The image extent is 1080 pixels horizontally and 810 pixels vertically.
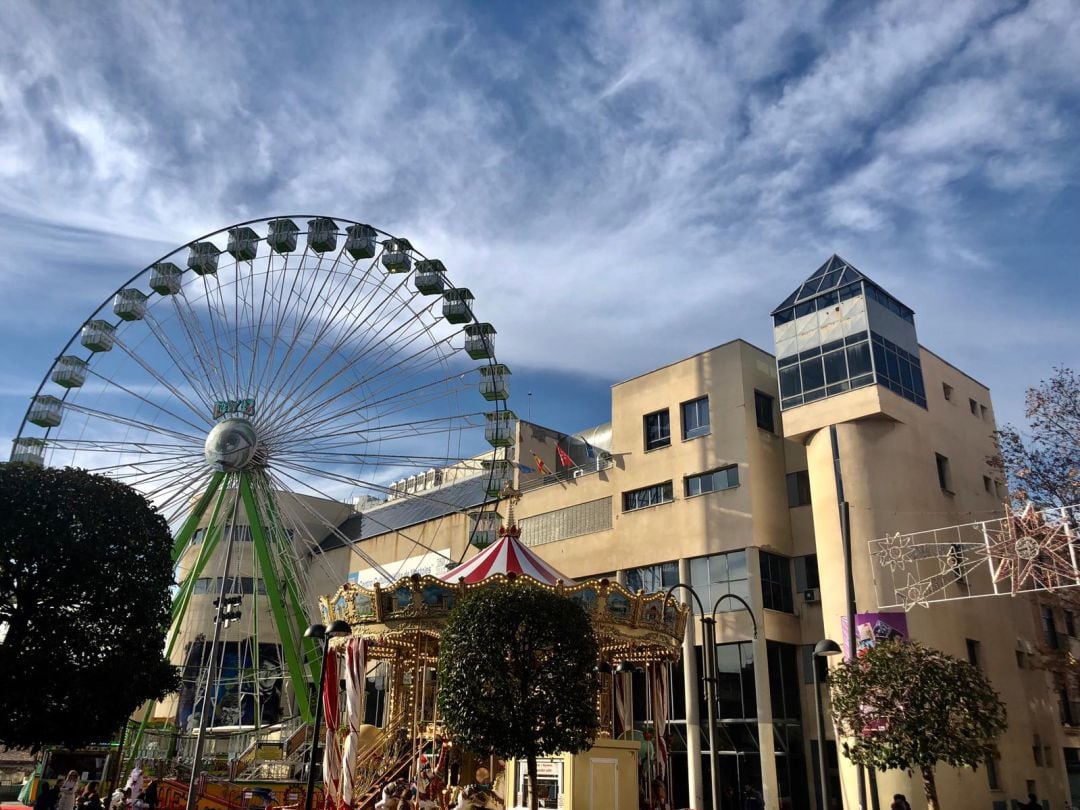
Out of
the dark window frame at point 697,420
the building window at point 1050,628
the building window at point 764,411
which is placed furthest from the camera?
the dark window frame at point 697,420

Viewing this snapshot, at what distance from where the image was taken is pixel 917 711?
1772cm

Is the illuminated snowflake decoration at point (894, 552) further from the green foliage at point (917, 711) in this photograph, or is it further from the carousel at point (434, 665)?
the green foliage at point (917, 711)

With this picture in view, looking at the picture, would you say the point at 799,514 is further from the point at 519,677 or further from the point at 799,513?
the point at 519,677

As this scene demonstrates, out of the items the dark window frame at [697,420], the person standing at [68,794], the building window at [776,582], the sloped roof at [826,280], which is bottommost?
the person standing at [68,794]

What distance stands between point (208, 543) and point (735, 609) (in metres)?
17.3

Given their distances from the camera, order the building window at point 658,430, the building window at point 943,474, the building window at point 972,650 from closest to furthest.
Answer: the building window at point 972,650 → the building window at point 943,474 → the building window at point 658,430

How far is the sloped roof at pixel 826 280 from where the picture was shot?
3089 centimetres

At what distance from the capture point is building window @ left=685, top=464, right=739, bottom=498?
3145cm

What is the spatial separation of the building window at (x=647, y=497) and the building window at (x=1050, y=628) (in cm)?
1469

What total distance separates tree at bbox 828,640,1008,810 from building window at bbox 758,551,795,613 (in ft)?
35.9

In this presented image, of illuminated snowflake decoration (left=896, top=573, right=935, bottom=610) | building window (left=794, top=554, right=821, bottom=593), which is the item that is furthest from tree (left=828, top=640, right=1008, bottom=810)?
building window (left=794, top=554, right=821, bottom=593)

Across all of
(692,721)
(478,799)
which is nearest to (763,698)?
(692,721)

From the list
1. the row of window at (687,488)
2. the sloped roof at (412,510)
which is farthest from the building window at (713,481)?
the sloped roof at (412,510)

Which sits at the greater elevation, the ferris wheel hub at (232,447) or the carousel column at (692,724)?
the ferris wheel hub at (232,447)
